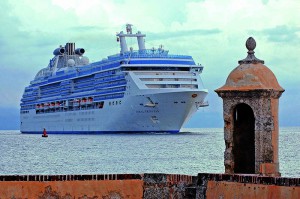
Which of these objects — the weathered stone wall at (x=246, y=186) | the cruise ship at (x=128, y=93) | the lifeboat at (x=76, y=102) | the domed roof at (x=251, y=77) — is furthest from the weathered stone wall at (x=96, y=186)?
the lifeboat at (x=76, y=102)

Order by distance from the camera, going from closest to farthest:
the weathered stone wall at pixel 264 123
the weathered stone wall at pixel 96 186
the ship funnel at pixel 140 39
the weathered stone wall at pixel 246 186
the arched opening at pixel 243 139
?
1. the weathered stone wall at pixel 246 186
2. the weathered stone wall at pixel 96 186
3. the weathered stone wall at pixel 264 123
4. the arched opening at pixel 243 139
5. the ship funnel at pixel 140 39

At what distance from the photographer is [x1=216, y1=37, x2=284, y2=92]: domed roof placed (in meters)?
10.9

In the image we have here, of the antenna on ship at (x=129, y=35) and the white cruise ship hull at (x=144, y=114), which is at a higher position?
the antenna on ship at (x=129, y=35)

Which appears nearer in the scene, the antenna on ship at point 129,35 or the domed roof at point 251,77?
the domed roof at point 251,77

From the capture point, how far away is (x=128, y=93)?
3238 inches

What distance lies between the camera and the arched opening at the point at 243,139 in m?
11.2

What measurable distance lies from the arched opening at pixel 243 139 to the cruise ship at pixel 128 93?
219ft

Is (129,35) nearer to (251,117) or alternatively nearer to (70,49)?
(70,49)

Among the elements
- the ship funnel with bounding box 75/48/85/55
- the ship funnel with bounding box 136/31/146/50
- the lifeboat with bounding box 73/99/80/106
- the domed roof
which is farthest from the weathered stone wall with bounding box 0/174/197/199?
the ship funnel with bounding box 75/48/85/55

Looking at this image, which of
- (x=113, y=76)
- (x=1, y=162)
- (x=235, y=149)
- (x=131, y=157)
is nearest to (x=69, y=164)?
(x=1, y=162)

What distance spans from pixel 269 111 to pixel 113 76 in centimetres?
7579

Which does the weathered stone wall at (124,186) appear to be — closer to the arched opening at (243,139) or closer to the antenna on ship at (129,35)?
the arched opening at (243,139)

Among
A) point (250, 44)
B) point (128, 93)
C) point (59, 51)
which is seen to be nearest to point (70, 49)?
point (59, 51)

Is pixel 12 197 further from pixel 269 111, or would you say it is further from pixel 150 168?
pixel 150 168
